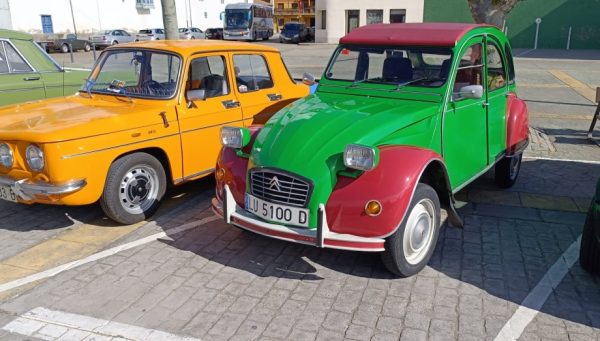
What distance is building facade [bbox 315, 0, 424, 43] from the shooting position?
132ft

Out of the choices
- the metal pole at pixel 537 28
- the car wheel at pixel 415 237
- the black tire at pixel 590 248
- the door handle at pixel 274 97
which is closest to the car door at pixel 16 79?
the door handle at pixel 274 97

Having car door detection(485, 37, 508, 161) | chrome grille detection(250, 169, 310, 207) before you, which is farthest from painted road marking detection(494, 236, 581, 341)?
chrome grille detection(250, 169, 310, 207)

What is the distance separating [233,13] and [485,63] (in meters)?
38.4

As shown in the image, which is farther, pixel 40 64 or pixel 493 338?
pixel 40 64

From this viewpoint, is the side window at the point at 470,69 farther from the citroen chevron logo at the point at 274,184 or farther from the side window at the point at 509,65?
the citroen chevron logo at the point at 274,184

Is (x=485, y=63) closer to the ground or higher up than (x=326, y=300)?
higher up

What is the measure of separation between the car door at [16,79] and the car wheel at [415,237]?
19.1ft

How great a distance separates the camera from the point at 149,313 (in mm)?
3551

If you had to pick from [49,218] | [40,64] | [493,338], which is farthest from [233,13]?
[493,338]

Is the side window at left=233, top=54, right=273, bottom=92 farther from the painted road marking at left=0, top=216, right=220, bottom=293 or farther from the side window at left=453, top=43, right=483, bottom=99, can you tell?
the side window at left=453, top=43, right=483, bottom=99

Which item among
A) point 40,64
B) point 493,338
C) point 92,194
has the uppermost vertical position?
point 40,64

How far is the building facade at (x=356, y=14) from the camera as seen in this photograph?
132ft

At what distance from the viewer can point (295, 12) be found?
229 feet

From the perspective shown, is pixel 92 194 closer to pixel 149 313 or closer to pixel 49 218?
pixel 49 218
